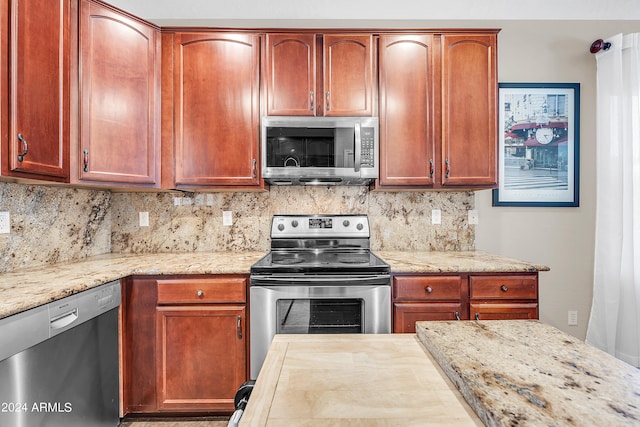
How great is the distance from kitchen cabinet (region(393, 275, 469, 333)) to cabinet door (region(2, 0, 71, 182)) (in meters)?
1.93

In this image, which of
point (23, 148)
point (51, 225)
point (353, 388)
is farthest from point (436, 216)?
point (51, 225)

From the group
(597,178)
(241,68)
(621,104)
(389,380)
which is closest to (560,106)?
(621,104)

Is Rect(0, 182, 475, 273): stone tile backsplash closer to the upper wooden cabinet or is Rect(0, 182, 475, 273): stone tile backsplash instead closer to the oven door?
the upper wooden cabinet

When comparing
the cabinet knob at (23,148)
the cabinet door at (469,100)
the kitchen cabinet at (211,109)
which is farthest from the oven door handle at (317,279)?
the cabinet knob at (23,148)

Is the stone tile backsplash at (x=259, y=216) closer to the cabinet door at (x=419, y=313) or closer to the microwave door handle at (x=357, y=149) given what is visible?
the microwave door handle at (x=357, y=149)

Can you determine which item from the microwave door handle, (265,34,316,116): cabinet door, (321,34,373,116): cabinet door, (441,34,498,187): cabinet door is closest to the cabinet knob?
(265,34,316,116): cabinet door

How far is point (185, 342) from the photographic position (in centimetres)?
191

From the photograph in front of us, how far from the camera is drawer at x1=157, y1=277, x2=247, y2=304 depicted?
190cm

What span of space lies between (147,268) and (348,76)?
176 centimetres

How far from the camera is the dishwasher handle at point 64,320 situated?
1342 millimetres

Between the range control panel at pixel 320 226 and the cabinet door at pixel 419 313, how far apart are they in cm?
71

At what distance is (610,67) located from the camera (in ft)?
8.33

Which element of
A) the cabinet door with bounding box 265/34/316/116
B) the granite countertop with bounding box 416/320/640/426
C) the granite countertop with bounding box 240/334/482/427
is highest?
the cabinet door with bounding box 265/34/316/116

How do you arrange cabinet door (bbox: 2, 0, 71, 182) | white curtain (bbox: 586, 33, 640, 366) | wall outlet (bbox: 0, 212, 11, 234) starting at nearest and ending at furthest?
cabinet door (bbox: 2, 0, 71, 182), wall outlet (bbox: 0, 212, 11, 234), white curtain (bbox: 586, 33, 640, 366)
